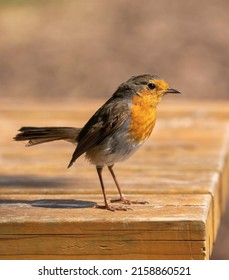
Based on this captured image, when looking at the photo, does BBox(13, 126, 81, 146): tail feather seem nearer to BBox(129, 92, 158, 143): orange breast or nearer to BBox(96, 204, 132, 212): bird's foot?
BBox(129, 92, 158, 143): orange breast

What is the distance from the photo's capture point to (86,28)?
1341cm

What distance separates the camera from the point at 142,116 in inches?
177

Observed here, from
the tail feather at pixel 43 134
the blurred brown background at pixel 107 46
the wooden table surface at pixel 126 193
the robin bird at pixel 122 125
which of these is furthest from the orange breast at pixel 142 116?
the blurred brown background at pixel 107 46

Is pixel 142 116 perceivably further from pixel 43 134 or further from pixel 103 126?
pixel 43 134

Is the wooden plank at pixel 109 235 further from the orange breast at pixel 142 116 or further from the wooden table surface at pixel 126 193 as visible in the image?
the orange breast at pixel 142 116

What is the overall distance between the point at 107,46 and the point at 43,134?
8.02 meters

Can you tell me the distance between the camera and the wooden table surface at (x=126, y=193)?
3719 millimetres

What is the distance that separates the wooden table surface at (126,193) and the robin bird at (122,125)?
0.21 m

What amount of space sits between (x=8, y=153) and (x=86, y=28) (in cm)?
778

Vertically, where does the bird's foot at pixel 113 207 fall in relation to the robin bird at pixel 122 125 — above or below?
below

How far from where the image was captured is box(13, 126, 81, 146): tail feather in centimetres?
479

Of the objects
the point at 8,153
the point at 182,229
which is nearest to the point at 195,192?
the point at 182,229

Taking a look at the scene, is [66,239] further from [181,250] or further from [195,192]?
[195,192]

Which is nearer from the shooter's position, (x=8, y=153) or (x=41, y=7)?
(x=8, y=153)
